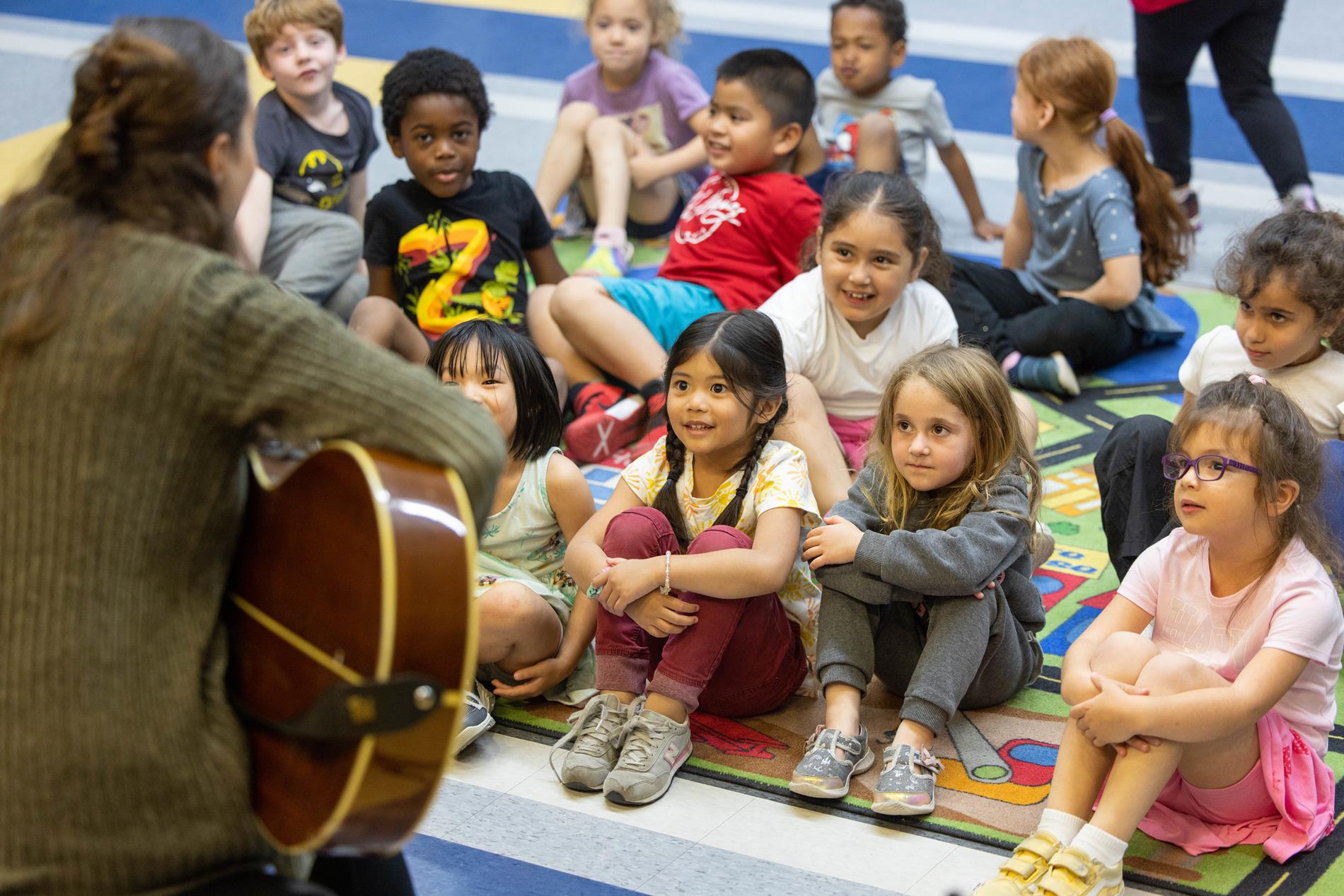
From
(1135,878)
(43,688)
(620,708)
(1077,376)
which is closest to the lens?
(43,688)

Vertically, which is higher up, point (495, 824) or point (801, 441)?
point (801, 441)

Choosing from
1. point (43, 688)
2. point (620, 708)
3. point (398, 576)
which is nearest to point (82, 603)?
point (43, 688)

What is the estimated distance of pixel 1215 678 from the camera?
1.90m

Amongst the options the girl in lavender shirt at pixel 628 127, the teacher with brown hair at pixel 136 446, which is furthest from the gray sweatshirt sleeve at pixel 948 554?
the girl in lavender shirt at pixel 628 127

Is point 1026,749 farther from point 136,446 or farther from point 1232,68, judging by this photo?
point 1232,68

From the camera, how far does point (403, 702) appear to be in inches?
48.9

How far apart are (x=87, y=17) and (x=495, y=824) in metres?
6.14

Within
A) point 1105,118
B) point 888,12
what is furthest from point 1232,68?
point 888,12

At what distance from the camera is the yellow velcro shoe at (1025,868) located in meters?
1.85

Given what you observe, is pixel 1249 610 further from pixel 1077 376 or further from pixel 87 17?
pixel 87 17

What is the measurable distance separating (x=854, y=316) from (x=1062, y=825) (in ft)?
4.05

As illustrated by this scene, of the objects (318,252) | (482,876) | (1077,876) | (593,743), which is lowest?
(482,876)

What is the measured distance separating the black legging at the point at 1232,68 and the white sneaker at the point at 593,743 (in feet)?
9.96

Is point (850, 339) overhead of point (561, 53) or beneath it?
beneath
